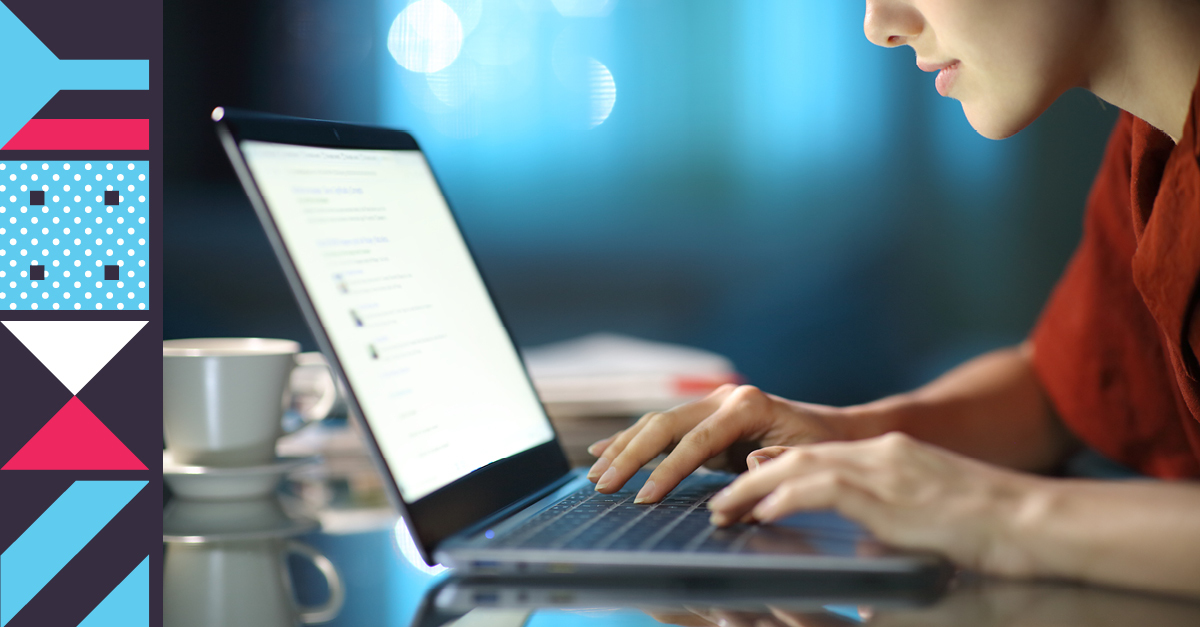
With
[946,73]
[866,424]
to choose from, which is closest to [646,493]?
[866,424]

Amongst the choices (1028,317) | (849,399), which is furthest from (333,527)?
(1028,317)

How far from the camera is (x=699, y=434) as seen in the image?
604 millimetres

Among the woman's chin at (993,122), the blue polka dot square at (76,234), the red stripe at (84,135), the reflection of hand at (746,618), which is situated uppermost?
the woman's chin at (993,122)

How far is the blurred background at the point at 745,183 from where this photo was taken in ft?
6.74

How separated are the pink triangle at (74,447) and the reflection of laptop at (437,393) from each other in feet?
0.58

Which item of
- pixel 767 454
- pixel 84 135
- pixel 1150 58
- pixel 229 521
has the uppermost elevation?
pixel 1150 58

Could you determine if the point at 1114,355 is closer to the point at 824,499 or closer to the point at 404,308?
the point at 824,499

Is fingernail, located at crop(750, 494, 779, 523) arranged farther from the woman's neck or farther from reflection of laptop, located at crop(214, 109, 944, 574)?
the woman's neck

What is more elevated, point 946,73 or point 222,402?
point 946,73

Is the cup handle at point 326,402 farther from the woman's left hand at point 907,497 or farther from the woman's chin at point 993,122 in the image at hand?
the woman's chin at point 993,122

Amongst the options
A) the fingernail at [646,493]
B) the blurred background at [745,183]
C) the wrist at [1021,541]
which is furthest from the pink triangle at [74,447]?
the blurred background at [745,183]

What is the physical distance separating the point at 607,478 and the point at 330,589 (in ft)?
0.61

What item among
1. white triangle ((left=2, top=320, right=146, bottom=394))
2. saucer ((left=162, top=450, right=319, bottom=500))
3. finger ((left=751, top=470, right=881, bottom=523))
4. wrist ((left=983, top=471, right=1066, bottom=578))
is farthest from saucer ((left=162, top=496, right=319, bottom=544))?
wrist ((left=983, top=471, right=1066, bottom=578))

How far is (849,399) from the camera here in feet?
6.06
